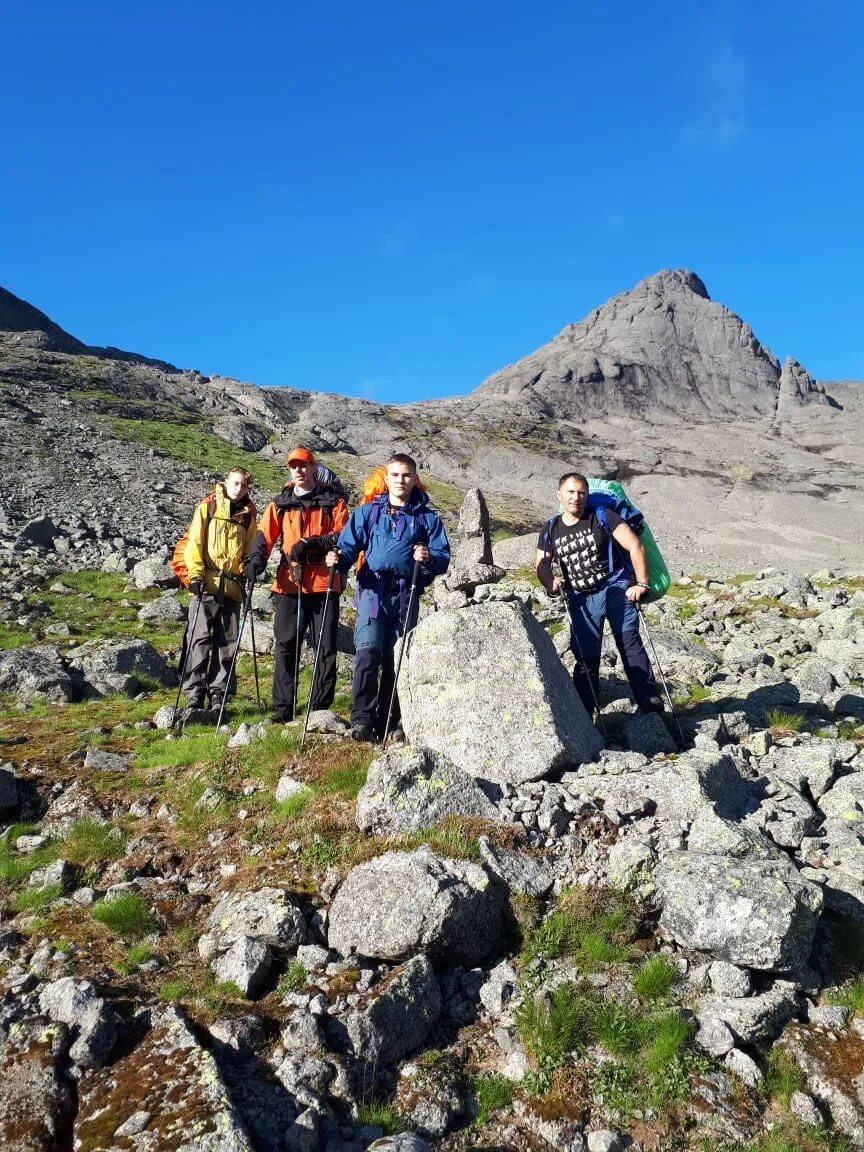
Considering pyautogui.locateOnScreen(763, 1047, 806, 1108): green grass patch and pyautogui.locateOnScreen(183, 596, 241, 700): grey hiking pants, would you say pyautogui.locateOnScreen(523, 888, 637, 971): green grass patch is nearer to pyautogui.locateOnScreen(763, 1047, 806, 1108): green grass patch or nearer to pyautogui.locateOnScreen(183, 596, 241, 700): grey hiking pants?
pyautogui.locateOnScreen(763, 1047, 806, 1108): green grass patch

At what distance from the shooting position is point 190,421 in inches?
3701

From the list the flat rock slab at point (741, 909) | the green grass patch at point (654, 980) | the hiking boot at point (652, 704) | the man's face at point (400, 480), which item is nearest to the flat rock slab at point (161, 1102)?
the green grass patch at point (654, 980)

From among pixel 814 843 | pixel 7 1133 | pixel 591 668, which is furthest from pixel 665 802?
pixel 7 1133

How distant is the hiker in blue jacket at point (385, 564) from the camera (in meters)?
9.32

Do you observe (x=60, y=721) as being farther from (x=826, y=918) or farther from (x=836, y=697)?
(x=836, y=697)

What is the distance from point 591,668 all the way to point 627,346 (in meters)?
199

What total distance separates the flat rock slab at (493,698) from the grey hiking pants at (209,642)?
163 inches

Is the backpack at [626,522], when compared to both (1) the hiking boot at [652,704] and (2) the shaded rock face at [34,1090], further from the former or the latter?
(2) the shaded rock face at [34,1090]

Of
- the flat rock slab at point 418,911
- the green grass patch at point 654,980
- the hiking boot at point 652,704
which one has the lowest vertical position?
the green grass patch at point 654,980

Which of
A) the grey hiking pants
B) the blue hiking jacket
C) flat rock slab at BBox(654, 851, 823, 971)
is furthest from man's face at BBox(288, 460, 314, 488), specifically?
flat rock slab at BBox(654, 851, 823, 971)

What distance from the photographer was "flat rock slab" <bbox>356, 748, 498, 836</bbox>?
697cm

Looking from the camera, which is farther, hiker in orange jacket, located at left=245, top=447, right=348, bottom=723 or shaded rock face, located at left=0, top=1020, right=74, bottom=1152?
hiker in orange jacket, located at left=245, top=447, right=348, bottom=723

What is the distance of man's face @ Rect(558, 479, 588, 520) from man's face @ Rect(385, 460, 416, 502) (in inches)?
81.6

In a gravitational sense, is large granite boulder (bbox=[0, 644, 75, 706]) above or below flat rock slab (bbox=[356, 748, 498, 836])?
below
